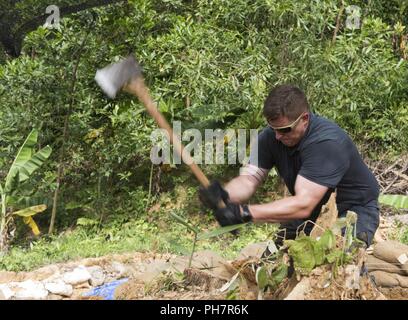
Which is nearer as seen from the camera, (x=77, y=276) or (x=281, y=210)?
(x=281, y=210)

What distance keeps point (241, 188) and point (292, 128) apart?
1.84 ft

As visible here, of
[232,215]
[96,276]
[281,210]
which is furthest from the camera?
[96,276]

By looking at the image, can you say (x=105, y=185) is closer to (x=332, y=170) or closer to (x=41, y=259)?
(x=41, y=259)

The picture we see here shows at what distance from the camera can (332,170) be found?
3.48 meters

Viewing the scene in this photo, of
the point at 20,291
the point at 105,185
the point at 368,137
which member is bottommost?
the point at 20,291

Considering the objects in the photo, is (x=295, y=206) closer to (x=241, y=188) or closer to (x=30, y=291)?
(x=241, y=188)

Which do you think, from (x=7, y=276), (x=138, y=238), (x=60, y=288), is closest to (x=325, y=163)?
(x=60, y=288)

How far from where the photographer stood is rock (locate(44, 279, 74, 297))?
616 cm

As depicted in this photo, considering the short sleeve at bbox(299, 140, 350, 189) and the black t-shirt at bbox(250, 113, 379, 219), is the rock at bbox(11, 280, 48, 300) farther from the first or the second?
the short sleeve at bbox(299, 140, 350, 189)

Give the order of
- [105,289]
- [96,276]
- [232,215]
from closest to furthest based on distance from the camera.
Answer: [232,215]
[105,289]
[96,276]

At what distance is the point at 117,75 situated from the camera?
12.7 ft

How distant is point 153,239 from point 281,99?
4667 millimetres

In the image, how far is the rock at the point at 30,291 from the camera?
6016 millimetres

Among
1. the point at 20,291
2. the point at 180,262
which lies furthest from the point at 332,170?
the point at 20,291
